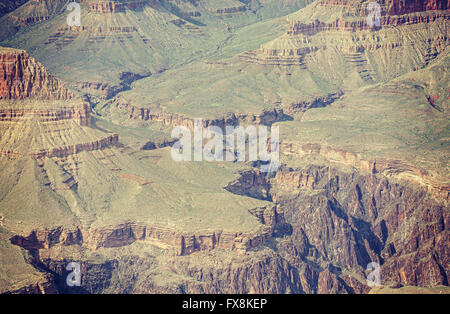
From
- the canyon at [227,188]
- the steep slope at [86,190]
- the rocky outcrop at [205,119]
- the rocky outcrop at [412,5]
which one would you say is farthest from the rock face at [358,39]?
the steep slope at [86,190]

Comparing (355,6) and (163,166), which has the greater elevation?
(355,6)

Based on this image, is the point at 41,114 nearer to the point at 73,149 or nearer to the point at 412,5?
the point at 73,149

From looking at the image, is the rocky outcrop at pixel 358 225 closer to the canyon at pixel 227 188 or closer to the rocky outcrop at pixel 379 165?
the canyon at pixel 227 188

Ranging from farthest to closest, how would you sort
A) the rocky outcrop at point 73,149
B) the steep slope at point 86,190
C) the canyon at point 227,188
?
the rocky outcrop at point 73,149
the steep slope at point 86,190
the canyon at point 227,188

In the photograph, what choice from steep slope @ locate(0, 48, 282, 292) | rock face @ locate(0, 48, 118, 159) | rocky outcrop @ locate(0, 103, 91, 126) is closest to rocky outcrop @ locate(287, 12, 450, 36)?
steep slope @ locate(0, 48, 282, 292)

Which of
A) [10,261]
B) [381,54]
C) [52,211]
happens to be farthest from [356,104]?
[10,261]

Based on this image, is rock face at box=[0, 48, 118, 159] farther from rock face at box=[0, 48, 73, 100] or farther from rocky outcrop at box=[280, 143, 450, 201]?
rocky outcrop at box=[280, 143, 450, 201]

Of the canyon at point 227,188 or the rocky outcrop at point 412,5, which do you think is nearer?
the canyon at point 227,188

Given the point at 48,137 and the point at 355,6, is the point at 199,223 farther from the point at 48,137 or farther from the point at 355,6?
the point at 355,6
